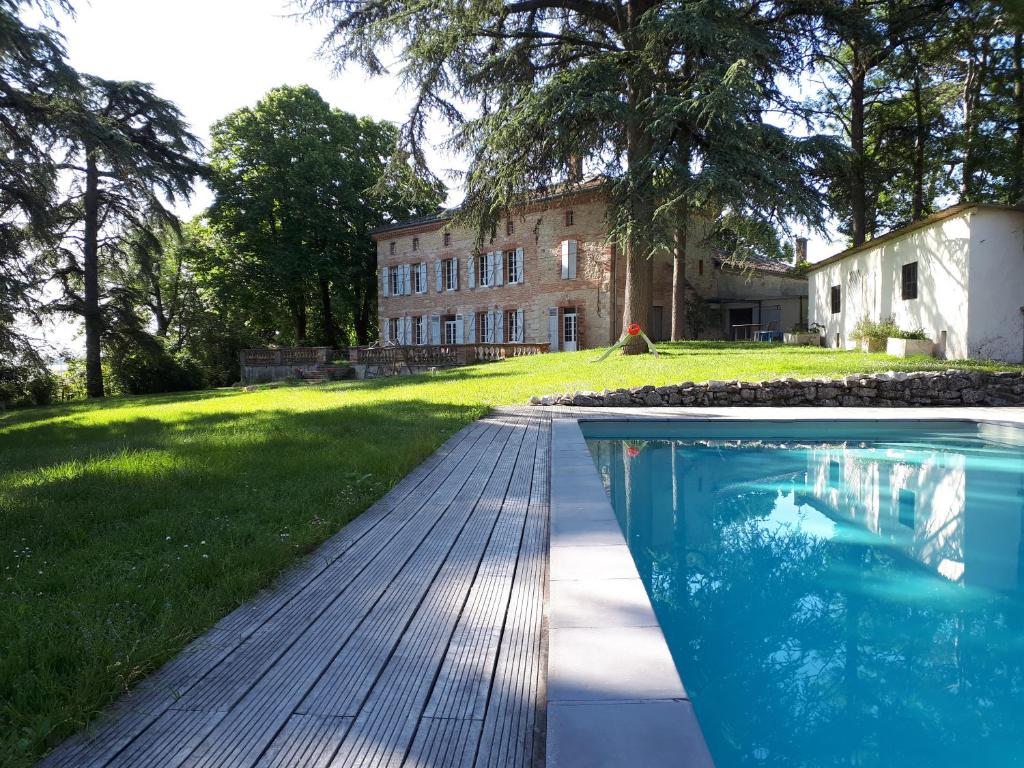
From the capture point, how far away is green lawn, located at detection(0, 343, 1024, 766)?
6.57ft

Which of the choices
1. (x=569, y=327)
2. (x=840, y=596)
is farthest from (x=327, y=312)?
(x=840, y=596)

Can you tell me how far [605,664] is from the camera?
201cm

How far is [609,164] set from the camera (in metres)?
16.0

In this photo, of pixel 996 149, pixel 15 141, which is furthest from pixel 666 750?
pixel 996 149

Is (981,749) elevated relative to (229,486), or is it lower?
lower

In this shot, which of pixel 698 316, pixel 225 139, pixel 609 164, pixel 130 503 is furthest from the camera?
pixel 225 139

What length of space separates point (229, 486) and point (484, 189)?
13515 mm

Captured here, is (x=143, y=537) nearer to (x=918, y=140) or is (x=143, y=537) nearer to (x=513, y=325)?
(x=513, y=325)

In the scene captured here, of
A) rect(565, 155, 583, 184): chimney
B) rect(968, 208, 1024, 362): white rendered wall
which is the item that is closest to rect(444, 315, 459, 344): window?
rect(565, 155, 583, 184): chimney

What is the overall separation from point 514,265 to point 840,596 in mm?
24201

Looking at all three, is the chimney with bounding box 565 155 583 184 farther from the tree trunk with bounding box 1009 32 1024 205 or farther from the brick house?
the tree trunk with bounding box 1009 32 1024 205

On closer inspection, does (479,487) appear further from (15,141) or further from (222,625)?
(15,141)

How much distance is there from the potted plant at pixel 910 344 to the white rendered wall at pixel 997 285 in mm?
982

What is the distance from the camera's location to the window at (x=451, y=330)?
96.4 ft
